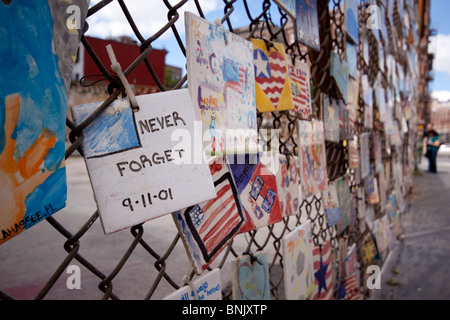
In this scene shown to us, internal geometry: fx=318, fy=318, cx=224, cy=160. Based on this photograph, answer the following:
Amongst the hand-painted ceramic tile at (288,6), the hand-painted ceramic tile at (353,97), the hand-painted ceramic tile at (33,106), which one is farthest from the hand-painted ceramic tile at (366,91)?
the hand-painted ceramic tile at (33,106)

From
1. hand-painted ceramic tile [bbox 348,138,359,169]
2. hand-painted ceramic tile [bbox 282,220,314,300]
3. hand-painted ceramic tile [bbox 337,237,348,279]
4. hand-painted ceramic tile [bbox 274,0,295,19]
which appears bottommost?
hand-painted ceramic tile [bbox 337,237,348,279]

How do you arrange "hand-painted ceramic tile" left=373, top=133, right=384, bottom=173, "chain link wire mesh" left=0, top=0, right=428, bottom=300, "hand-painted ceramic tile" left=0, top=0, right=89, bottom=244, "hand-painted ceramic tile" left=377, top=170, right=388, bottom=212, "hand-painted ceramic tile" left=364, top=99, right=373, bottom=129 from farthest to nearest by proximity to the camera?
"hand-painted ceramic tile" left=377, top=170, right=388, bottom=212, "hand-painted ceramic tile" left=373, top=133, right=384, bottom=173, "hand-painted ceramic tile" left=364, top=99, right=373, bottom=129, "chain link wire mesh" left=0, top=0, right=428, bottom=300, "hand-painted ceramic tile" left=0, top=0, right=89, bottom=244

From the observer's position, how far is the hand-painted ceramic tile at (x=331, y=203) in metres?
1.14

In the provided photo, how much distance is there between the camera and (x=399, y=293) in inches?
74.1

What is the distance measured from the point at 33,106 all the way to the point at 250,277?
58 cm

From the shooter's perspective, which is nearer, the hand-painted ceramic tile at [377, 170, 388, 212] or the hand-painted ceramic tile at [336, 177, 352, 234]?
the hand-painted ceramic tile at [336, 177, 352, 234]

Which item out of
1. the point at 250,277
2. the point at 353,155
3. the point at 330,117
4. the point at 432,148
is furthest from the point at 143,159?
the point at 432,148

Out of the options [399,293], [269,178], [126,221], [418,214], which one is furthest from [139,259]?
[418,214]

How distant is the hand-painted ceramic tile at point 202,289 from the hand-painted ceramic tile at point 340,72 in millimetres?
803

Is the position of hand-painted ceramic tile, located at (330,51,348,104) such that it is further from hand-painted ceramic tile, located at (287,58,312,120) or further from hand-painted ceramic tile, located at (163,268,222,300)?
A: hand-painted ceramic tile, located at (163,268,222,300)

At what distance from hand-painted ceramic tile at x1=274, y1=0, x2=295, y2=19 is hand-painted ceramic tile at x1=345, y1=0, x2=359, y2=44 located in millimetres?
576

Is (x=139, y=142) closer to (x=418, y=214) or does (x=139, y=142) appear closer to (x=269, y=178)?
(x=269, y=178)

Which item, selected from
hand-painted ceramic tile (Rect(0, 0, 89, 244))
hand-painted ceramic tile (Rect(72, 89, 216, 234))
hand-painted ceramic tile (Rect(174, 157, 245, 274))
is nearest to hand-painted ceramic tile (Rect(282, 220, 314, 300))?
hand-painted ceramic tile (Rect(174, 157, 245, 274))

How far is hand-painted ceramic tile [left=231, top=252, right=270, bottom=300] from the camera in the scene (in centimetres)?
69
